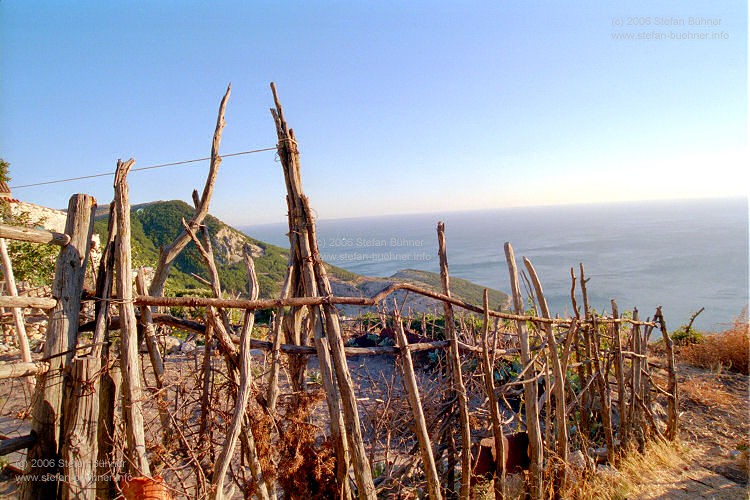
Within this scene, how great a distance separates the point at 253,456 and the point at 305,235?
1.14 meters

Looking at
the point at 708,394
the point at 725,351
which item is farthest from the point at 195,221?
the point at 725,351

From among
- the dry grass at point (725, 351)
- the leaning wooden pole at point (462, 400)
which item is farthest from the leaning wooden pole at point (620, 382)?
the dry grass at point (725, 351)

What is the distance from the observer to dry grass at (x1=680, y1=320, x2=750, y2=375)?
6.67 metres

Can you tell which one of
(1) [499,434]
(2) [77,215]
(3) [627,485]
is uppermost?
(2) [77,215]

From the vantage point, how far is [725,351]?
269 inches

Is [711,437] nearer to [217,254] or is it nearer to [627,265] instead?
[217,254]

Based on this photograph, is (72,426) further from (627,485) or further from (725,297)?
(725,297)

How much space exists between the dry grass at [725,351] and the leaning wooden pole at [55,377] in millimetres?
8513

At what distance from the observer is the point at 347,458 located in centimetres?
204

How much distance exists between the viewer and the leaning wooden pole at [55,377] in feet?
5.23

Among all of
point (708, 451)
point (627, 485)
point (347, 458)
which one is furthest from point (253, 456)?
point (708, 451)

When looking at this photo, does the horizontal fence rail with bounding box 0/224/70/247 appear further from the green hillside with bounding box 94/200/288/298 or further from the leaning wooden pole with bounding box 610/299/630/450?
the green hillside with bounding box 94/200/288/298

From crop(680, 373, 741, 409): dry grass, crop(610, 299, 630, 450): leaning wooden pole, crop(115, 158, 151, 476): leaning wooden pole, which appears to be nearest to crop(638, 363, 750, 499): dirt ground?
crop(680, 373, 741, 409): dry grass

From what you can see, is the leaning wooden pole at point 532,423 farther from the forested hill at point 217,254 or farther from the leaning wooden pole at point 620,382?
the forested hill at point 217,254
